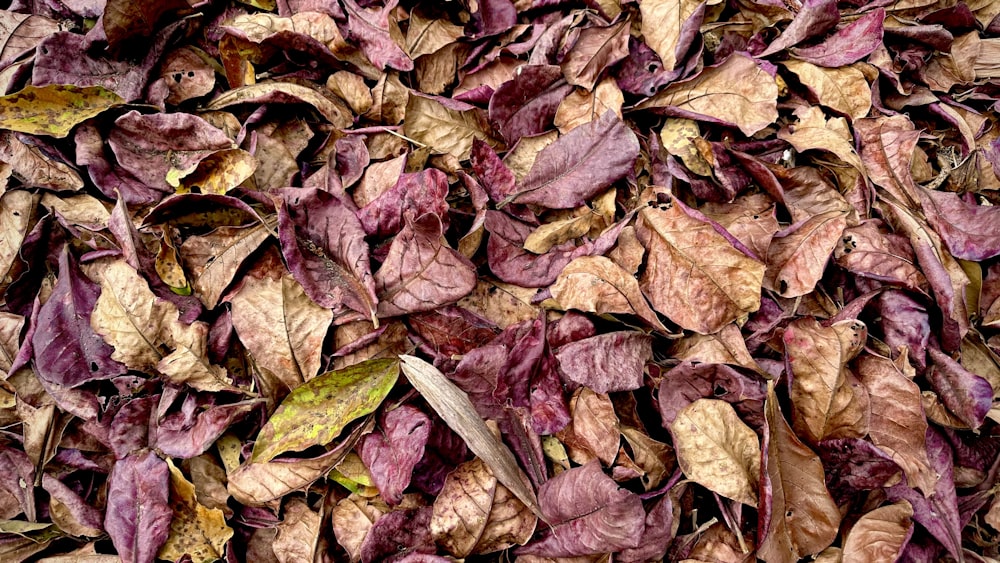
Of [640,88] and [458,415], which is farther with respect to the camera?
[640,88]

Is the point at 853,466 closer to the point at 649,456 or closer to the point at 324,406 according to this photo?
the point at 649,456

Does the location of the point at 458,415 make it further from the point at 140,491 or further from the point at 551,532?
the point at 140,491

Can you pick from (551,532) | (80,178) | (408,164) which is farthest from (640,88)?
(80,178)

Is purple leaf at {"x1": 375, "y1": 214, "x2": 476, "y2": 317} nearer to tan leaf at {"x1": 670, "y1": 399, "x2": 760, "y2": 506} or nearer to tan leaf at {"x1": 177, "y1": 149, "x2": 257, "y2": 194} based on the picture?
tan leaf at {"x1": 177, "y1": 149, "x2": 257, "y2": 194}

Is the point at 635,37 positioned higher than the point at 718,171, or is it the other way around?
the point at 635,37

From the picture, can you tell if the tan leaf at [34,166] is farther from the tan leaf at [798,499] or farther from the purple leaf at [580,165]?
the tan leaf at [798,499]

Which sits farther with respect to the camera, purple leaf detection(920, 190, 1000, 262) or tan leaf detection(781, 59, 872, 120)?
tan leaf detection(781, 59, 872, 120)

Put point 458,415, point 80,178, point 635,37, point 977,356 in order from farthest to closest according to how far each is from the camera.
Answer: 1. point 635,37
2. point 80,178
3. point 977,356
4. point 458,415

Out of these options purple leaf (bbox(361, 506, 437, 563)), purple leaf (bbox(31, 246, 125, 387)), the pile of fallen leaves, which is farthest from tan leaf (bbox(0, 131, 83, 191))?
purple leaf (bbox(361, 506, 437, 563))
